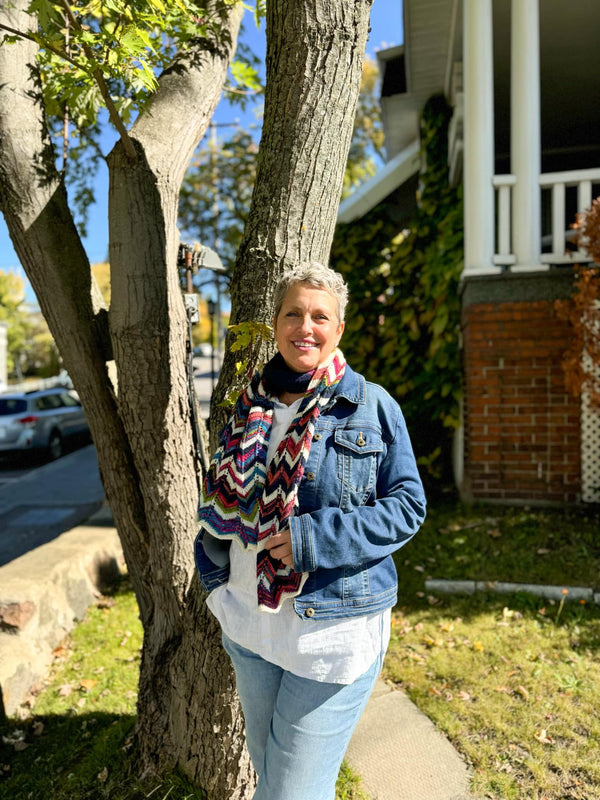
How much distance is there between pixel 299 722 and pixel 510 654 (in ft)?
7.33

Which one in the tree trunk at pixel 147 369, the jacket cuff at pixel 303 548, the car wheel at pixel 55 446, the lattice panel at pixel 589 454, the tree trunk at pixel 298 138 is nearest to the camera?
the jacket cuff at pixel 303 548

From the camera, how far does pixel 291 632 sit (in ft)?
5.38

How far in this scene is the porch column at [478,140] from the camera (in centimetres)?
562

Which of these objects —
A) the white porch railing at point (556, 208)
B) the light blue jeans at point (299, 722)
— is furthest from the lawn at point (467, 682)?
the white porch railing at point (556, 208)

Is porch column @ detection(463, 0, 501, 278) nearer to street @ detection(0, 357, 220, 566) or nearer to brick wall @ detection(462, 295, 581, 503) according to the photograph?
brick wall @ detection(462, 295, 581, 503)

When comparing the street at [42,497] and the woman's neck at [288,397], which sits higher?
the woman's neck at [288,397]

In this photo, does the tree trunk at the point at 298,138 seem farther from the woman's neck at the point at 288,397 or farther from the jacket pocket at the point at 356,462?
the jacket pocket at the point at 356,462

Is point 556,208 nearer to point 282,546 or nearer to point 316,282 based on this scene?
point 316,282

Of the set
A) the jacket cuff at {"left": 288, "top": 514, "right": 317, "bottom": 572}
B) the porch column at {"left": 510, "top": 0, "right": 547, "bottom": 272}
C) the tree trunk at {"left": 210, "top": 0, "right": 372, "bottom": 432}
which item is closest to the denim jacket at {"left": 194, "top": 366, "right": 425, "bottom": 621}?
the jacket cuff at {"left": 288, "top": 514, "right": 317, "bottom": 572}

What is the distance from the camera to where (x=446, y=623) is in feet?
12.7

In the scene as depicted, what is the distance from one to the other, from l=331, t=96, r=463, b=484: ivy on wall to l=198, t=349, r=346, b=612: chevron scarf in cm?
470

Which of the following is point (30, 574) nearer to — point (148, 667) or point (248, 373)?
point (148, 667)

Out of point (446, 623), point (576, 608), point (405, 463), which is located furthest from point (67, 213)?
point (576, 608)

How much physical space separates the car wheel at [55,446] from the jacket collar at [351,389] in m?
12.8
